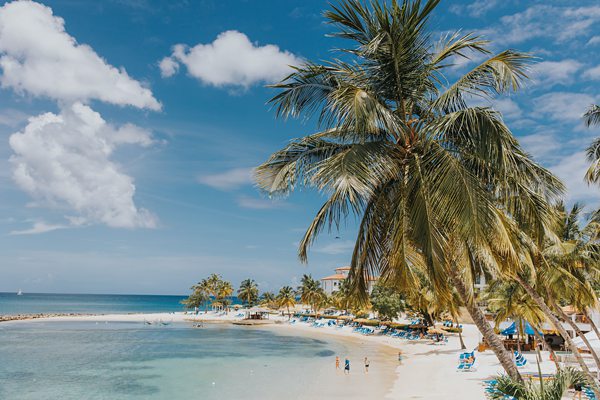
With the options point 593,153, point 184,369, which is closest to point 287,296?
point 184,369

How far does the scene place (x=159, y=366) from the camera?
32156 millimetres

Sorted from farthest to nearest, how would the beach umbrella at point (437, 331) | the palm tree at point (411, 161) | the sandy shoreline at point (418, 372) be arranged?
the beach umbrella at point (437, 331) < the sandy shoreline at point (418, 372) < the palm tree at point (411, 161)

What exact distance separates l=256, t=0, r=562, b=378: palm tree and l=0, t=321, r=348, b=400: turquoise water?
1765cm

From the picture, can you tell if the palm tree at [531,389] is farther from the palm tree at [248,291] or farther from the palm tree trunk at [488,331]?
the palm tree at [248,291]

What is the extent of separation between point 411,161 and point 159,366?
3093 centimetres

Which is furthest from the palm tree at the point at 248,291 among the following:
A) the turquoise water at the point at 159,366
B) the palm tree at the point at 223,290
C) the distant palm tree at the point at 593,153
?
the distant palm tree at the point at 593,153

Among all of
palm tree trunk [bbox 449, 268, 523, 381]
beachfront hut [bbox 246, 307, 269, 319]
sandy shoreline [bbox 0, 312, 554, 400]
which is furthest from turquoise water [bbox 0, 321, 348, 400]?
beachfront hut [bbox 246, 307, 269, 319]

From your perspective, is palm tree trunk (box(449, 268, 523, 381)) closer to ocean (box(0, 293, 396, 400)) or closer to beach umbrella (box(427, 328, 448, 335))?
ocean (box(0, 293, 396, 400))

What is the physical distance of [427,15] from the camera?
6.41m

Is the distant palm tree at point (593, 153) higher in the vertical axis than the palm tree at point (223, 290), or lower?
higher

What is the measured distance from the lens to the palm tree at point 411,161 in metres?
5.78

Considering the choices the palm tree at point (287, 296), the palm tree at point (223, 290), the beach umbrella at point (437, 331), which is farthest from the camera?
the palm tree at point (223, 290)

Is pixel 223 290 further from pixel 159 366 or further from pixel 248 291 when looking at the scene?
pixel 159 366

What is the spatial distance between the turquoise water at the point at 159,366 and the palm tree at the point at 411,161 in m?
17.6
